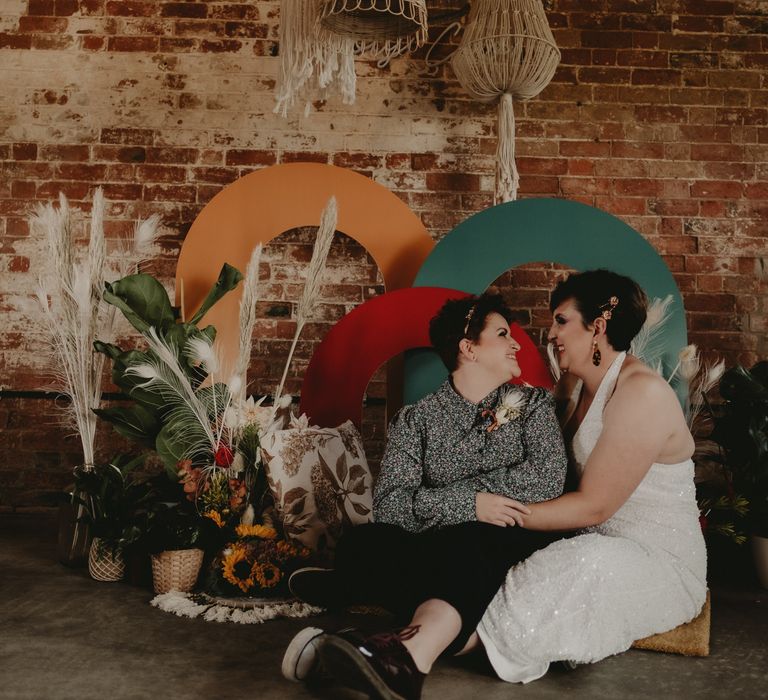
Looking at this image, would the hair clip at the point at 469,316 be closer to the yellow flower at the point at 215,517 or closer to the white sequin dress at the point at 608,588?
the white sequin dress at the point at 608,588

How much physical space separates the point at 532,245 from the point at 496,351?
99 cm

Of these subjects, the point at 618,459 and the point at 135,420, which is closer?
the point at 618,459

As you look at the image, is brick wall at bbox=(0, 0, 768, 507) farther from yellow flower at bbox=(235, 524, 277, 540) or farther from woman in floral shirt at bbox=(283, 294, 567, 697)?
woman in floral shirt at bbox=(283, 294, 567, 697)

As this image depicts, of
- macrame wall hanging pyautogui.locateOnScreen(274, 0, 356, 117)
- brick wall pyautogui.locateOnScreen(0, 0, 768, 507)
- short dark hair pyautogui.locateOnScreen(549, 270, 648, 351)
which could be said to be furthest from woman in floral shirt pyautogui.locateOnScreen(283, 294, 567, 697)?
brick wall pyautogui.locateOnScreen(0, 0, 768, 507)

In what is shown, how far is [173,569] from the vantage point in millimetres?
2539

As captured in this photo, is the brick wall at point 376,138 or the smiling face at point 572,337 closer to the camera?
the smiling face at point 572,337

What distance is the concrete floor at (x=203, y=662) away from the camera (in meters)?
1.79

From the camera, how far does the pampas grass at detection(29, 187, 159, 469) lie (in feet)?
9.14

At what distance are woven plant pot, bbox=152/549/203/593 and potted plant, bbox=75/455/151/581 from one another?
0.46ft

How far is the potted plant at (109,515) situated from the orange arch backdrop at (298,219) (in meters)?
0.76

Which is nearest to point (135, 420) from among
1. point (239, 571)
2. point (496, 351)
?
point (239, 571)

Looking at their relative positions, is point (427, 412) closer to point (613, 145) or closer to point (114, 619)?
point (114, 619)

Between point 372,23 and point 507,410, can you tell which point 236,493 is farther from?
point 372,23

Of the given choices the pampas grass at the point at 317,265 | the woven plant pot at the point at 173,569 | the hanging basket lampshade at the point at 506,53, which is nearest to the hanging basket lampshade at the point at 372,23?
the pampas grass at the point at 317,265
